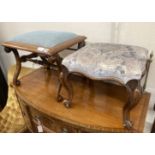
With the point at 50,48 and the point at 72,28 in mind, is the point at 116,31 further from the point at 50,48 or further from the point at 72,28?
the point at 50,48

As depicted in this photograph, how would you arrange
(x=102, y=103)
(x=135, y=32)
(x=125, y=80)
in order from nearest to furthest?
(x=125, y=80) < (x=102, y=103) < (x=135, y=32)

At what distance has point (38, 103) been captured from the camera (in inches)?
35.6

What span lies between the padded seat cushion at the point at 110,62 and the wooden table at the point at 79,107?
0.18m

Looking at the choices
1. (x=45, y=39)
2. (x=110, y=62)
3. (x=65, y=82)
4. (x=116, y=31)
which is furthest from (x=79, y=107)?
(x=116, y=31)

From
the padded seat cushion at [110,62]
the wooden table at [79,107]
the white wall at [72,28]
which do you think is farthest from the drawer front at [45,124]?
the white wall at [72,28]

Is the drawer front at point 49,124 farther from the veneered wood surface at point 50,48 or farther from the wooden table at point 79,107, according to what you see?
the veneered wood surface at point 50,48

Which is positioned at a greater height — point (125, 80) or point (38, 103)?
point (125, 80)

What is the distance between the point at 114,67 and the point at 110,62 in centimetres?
4

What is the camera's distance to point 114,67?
0.71 m
